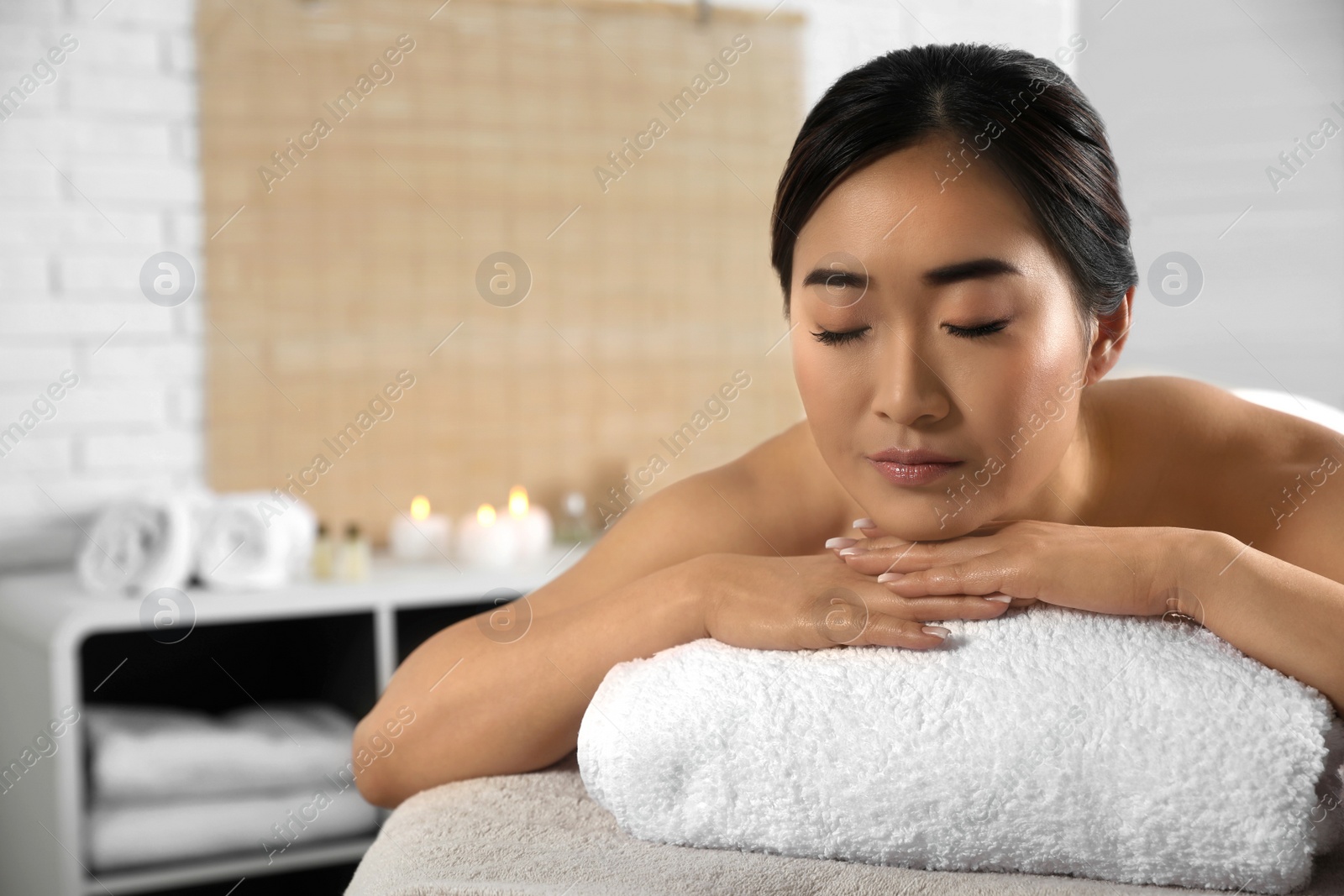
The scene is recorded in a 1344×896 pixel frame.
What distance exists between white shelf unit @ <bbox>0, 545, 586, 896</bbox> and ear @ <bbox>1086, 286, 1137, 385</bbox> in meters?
1.31

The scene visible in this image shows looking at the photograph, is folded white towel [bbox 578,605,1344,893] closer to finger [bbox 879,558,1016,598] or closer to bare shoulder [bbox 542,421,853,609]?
finger [bbox 879,558,1016,598]

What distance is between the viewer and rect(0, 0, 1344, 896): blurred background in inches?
70.7

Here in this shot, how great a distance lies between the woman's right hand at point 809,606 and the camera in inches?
26.9

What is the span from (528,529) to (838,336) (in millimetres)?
1488

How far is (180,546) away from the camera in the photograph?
5.81ft

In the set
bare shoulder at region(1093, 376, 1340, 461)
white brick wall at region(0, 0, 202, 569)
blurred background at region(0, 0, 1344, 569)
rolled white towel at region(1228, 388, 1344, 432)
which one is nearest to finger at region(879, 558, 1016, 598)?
bare shoulder at region(1093, 376, 1340, 461)

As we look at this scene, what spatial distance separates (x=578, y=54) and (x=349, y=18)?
0.47 meters

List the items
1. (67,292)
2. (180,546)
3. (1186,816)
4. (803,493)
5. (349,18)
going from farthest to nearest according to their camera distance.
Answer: (349,18) < (67,292) < (180,546) < (803,493) < (1186,816)

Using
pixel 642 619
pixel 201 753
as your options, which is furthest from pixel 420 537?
pixel 642 619

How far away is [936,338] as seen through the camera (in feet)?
2.36

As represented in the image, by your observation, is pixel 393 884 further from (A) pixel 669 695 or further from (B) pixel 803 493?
(B) pixel 803 493

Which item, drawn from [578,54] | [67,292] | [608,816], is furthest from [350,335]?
[608,816]

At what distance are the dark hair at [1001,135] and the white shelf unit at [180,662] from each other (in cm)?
131

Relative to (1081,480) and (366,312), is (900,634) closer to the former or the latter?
(1081,480)
